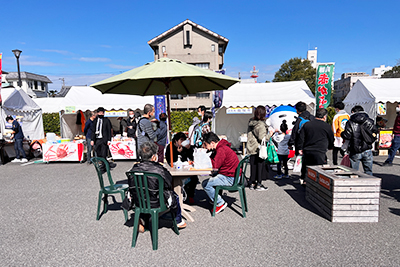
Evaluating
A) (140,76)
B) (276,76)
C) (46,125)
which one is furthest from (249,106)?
(276,76)

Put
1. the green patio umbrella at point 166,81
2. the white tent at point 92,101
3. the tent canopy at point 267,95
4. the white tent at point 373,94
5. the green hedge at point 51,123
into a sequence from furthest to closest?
the green hedge at point 51,123 < the white tent at point 92,101 < the tent canopy at point 267,95 < the white tent at point 373,94 < the green patio umbrella at point 166,81

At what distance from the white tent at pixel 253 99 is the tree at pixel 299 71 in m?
25.1

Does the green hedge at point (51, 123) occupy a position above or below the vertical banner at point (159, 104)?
below

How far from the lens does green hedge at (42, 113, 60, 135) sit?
59.4 ft

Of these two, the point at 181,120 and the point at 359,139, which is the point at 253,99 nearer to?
the point at 181,120

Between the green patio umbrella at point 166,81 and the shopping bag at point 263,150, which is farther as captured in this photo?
the shopping bag at point 263,150

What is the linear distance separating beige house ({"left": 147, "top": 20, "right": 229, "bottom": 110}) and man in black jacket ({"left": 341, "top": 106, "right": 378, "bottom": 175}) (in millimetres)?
21541

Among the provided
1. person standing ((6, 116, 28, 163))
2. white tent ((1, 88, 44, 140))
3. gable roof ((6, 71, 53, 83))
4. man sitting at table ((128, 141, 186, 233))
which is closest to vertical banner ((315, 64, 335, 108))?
man sitting at table ((128, 141, 186, 233))

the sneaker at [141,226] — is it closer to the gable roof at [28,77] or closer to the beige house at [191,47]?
the beige house at [191,47]

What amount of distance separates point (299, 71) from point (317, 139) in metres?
32.4

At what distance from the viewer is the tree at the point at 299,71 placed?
33656 mm

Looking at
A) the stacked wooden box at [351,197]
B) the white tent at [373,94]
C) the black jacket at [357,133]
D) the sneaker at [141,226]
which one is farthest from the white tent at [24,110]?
the white tent at [373,94]

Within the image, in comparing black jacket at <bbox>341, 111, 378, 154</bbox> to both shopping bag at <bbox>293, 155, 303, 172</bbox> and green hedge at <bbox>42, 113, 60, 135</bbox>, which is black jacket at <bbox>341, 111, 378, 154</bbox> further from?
green hedge at <bbox>42, 113, 60, 135</bbox>

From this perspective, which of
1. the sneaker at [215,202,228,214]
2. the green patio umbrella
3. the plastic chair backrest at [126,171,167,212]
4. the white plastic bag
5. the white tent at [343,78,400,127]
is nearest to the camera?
the plastic chair backrest at [126,171,167,212]
